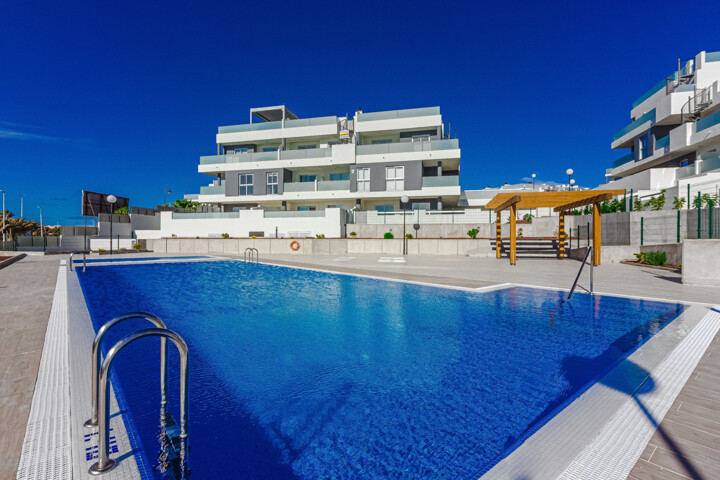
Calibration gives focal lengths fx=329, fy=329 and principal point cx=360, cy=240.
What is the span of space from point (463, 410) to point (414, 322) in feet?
9.78

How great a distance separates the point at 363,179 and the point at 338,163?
2758 millimetres

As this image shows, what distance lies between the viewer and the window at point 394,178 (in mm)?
29234

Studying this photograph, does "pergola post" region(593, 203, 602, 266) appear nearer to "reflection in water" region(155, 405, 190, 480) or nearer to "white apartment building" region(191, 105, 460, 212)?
"white apartment building" region(191, 105, 460, 212)

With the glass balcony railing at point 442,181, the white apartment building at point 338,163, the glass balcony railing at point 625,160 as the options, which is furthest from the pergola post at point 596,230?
the glass balcony railing at point 625,160

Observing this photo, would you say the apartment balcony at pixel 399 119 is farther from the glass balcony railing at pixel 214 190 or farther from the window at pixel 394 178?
the glass balcony railing at pixel 214 190

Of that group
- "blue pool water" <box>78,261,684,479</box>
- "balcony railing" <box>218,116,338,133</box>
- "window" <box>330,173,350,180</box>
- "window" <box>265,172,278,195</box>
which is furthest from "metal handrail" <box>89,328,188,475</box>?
"balcony railing" <box>218,116,338,133</box>

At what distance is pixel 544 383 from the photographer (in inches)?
151

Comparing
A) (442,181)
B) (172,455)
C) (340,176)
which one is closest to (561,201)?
(442,181)

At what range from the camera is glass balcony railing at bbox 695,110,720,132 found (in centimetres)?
2210

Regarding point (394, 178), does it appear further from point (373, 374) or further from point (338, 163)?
point (373, 374)

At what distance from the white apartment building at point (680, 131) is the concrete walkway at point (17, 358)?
93.6 ft

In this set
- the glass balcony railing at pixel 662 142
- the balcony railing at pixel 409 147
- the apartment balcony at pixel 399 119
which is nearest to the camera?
the glass balcony railing at pixel 662 142

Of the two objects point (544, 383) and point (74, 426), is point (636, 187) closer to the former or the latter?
point (544, 383)

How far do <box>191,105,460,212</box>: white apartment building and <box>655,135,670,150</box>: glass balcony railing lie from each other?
16304 millimetres
